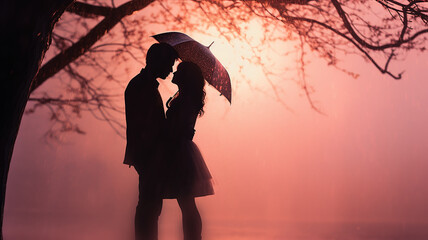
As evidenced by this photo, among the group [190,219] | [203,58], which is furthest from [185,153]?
[203,58]

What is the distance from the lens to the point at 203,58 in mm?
4309

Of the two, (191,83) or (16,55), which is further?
(191,83)

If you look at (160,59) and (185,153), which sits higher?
(160,59)

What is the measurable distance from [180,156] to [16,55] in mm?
1431

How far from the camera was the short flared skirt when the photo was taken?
139 inches

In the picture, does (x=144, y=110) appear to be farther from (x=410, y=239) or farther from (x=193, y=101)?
(x=410, y=239)

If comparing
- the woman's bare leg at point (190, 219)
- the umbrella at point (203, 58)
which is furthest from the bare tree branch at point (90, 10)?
the woman's bare leg at point (190, 219)

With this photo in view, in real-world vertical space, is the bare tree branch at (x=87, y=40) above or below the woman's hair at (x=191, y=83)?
above

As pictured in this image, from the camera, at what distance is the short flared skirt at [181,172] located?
11.6 ft

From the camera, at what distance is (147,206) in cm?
339

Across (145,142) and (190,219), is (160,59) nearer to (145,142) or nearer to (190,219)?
(145,142)

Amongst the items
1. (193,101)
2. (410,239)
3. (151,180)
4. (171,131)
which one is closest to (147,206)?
(151,180)

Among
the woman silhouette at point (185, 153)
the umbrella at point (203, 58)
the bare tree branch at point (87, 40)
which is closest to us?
the woman silhouette at point (185, 153)

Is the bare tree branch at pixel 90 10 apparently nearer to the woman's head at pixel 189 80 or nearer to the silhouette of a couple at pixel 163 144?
the silhouette of a couple at pixel 163 144
